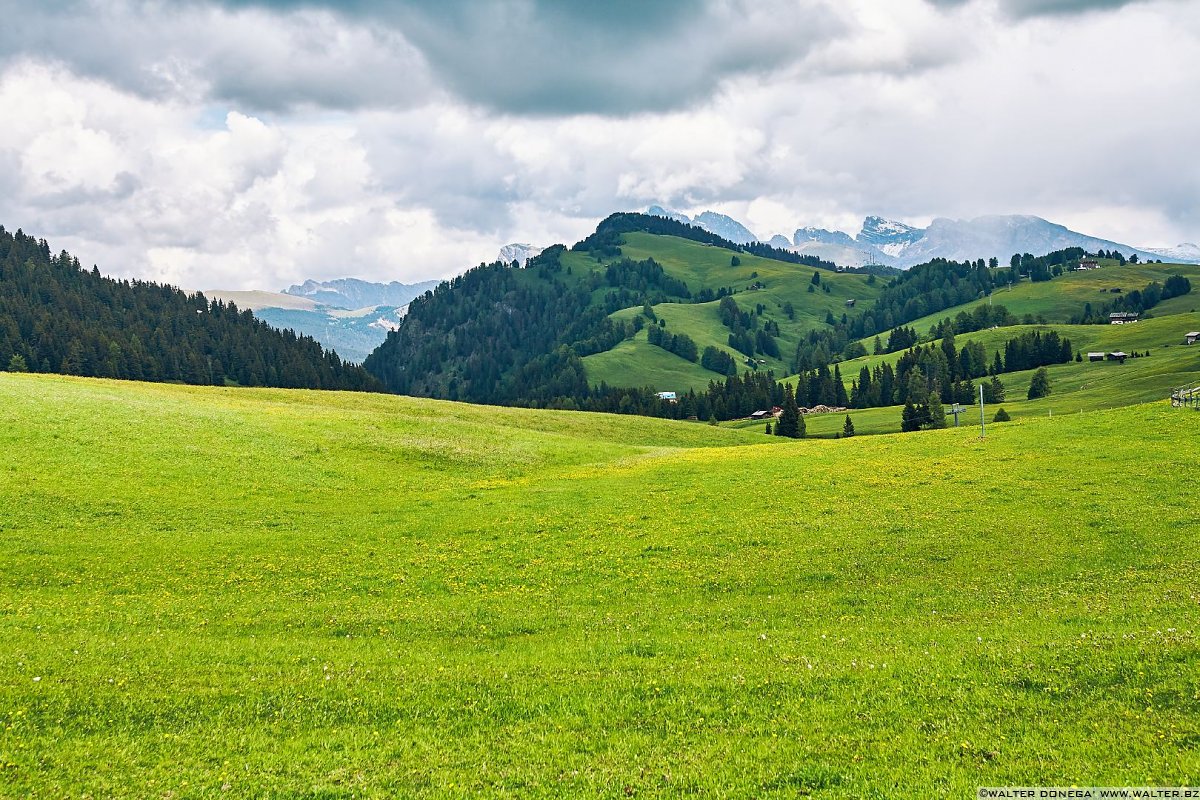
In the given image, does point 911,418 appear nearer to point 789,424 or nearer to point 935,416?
point 935,416

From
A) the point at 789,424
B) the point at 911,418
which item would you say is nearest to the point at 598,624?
the point at 911,418

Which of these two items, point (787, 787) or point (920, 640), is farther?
point (920, 640)

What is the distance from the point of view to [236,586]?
27109 millimetres

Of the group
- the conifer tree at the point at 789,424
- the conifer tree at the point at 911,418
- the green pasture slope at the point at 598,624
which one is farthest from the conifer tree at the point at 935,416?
the green pasture slope at the point at 598,624

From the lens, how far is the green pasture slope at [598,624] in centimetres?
1291

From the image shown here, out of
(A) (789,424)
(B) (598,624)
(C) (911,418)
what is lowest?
(B) (598,624)

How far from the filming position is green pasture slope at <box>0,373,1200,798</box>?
42.3ft

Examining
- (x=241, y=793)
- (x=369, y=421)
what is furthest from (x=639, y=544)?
(x=369, y=421)

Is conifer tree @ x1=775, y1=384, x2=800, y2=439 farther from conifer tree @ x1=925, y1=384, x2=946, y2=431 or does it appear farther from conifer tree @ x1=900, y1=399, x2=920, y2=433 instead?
conifer tree @ x1=925, y1=384, x2=946, y2=431

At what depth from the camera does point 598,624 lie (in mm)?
22828

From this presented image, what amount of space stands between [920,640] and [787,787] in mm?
9224

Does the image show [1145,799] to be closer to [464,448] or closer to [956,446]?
[956,446]

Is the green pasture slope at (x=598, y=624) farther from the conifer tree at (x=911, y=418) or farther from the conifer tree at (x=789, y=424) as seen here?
the conifer tree at (x=789, y=424)

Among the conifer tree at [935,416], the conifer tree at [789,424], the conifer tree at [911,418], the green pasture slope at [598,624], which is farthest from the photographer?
the conifer tree at [789,424]
